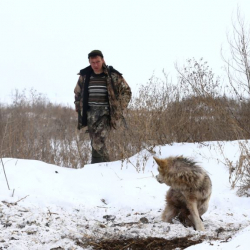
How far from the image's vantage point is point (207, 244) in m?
2.63

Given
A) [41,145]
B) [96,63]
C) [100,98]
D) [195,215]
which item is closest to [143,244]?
[195,215]

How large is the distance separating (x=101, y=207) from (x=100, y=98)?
2.77 m

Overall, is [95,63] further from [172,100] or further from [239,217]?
[239,217]

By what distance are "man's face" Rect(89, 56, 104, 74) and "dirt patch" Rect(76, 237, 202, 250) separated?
4174 millimetres

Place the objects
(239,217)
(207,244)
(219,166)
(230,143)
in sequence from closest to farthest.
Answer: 1. (207,244)
2. (239,217)
3. (219,166)
4. (230,143)

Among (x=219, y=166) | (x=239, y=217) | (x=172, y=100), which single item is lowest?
(x=239, y=217)

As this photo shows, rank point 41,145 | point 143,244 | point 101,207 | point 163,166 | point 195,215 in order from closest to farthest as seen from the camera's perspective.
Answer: point 143,244 < point 195,215 < point 163,166 < point 101,207 < point 41,145

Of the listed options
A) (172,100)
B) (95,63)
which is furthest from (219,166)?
(95,63)

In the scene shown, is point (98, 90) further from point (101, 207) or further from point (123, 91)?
point (101, 207)

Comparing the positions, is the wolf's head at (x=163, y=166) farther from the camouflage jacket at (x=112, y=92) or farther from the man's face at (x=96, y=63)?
the man's face at (x=96, y=63)

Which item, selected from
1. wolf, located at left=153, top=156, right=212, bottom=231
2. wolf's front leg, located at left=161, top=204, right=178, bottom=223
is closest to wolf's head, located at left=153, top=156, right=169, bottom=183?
wolf, located at left=153, top=156, right=212, bottom=231

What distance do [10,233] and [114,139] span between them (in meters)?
5.32

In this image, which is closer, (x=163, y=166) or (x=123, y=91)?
(x=163, y=166)

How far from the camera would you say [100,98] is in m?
6.86
